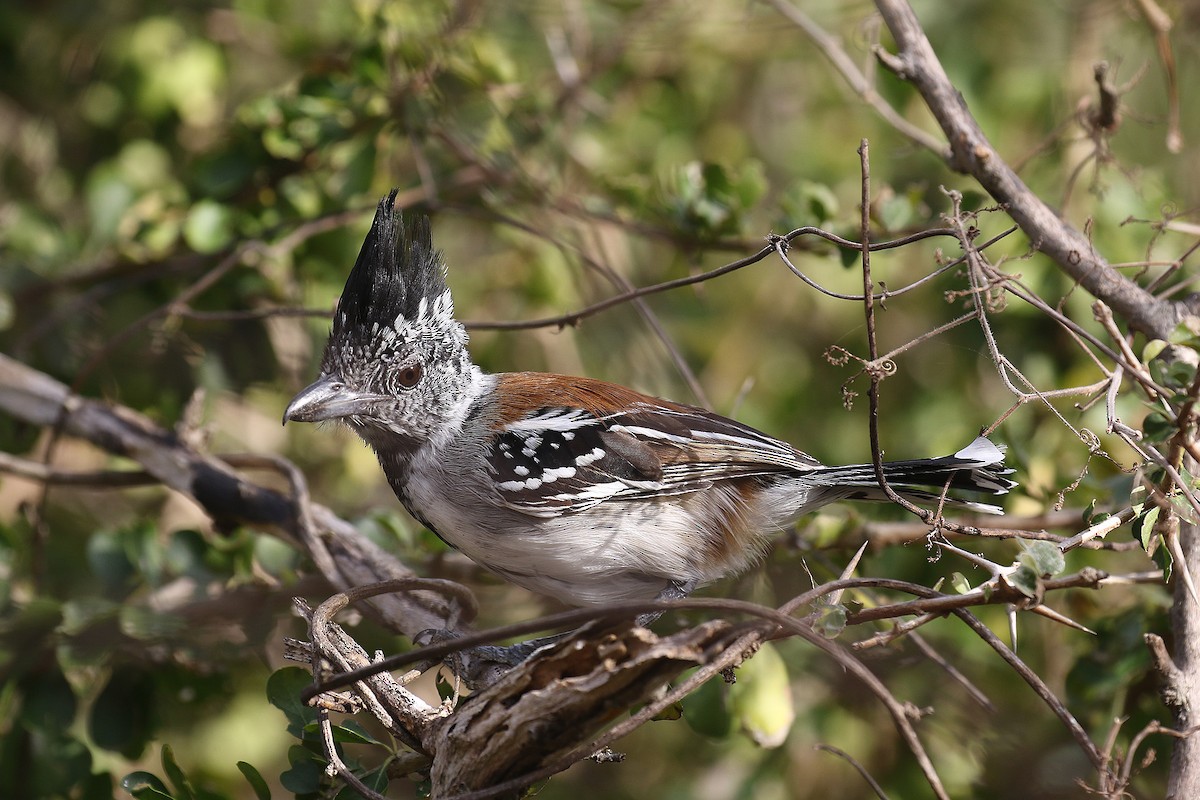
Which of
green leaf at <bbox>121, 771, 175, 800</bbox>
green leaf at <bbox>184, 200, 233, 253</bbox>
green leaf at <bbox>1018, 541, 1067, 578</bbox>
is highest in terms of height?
green leaf at <bbox>1018, 541, 1067, 578</bbox>

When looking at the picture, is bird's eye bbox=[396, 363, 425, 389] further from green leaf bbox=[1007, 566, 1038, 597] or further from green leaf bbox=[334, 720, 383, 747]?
green leaf bbox=[1007, 566, 1038, 597]

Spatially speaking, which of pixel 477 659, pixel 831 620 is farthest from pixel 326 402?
pixel 831 620

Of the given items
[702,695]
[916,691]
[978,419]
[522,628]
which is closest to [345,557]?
[702,695]

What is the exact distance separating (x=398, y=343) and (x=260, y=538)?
0.95 meters

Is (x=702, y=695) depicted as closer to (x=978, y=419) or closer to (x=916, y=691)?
(x=916, y=691)

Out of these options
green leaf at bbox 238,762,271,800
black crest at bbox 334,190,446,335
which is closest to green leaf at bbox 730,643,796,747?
green leaf at bbox 238,762,271,800

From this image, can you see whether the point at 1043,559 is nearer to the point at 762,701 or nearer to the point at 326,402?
the point at 762,701

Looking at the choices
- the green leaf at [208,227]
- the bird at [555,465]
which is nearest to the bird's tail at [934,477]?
the bird at [555,465]

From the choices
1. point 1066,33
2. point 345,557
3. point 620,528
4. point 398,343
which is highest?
point 1066,33

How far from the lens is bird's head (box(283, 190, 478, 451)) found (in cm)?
329

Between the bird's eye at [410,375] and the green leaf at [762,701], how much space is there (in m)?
1.45

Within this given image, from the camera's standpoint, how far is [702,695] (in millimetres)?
3383

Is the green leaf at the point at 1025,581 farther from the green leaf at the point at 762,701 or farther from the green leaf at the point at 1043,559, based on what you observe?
the green leaf at the point at 762,701

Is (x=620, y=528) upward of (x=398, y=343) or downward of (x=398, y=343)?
downward
